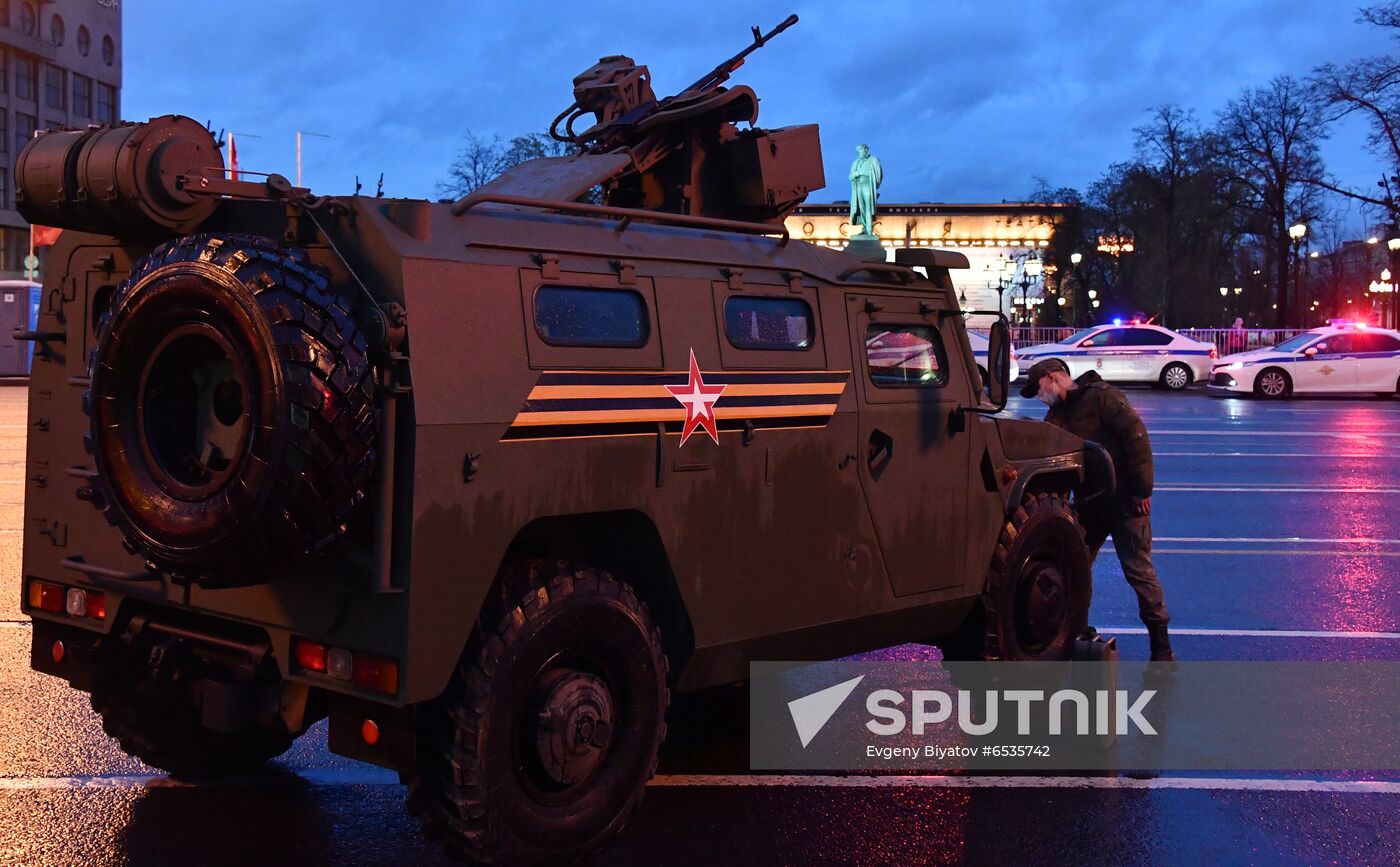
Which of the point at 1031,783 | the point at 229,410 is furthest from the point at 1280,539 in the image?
the point at 229,410

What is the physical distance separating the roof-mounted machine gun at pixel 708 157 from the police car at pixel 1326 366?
27.4m

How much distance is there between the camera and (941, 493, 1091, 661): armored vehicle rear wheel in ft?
22.0

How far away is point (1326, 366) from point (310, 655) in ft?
103

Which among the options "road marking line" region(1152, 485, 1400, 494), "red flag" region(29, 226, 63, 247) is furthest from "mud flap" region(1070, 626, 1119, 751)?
"road marking line" region(1152, 485, 1400, 494)

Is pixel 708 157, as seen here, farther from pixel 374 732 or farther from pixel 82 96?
pixel 82 96

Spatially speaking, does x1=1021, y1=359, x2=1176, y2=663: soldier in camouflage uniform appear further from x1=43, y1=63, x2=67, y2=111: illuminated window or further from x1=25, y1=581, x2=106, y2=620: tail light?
x1=43, y1=63, x2=67, y2=111: illuminated window

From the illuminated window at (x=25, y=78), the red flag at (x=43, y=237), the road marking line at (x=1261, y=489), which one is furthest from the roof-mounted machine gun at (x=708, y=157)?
the illuminated window at (x=25, y=78)

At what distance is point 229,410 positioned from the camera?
14.7ft

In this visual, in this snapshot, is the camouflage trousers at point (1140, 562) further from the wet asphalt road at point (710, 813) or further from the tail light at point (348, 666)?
the tail light at point (348, 666)

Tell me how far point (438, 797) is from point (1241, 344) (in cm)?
4422

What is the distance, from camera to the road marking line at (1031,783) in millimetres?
5836

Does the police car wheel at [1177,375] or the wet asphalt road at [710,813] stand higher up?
the police car wheel at [1177,375]

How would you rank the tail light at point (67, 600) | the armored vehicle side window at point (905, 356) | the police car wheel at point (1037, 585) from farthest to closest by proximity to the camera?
the police car wheel at point (1037, 585) < the armored vehicle side window at point (905, 356) < the tail light at point (67, 600)

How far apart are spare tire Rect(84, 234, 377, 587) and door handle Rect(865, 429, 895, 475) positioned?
246 cm
